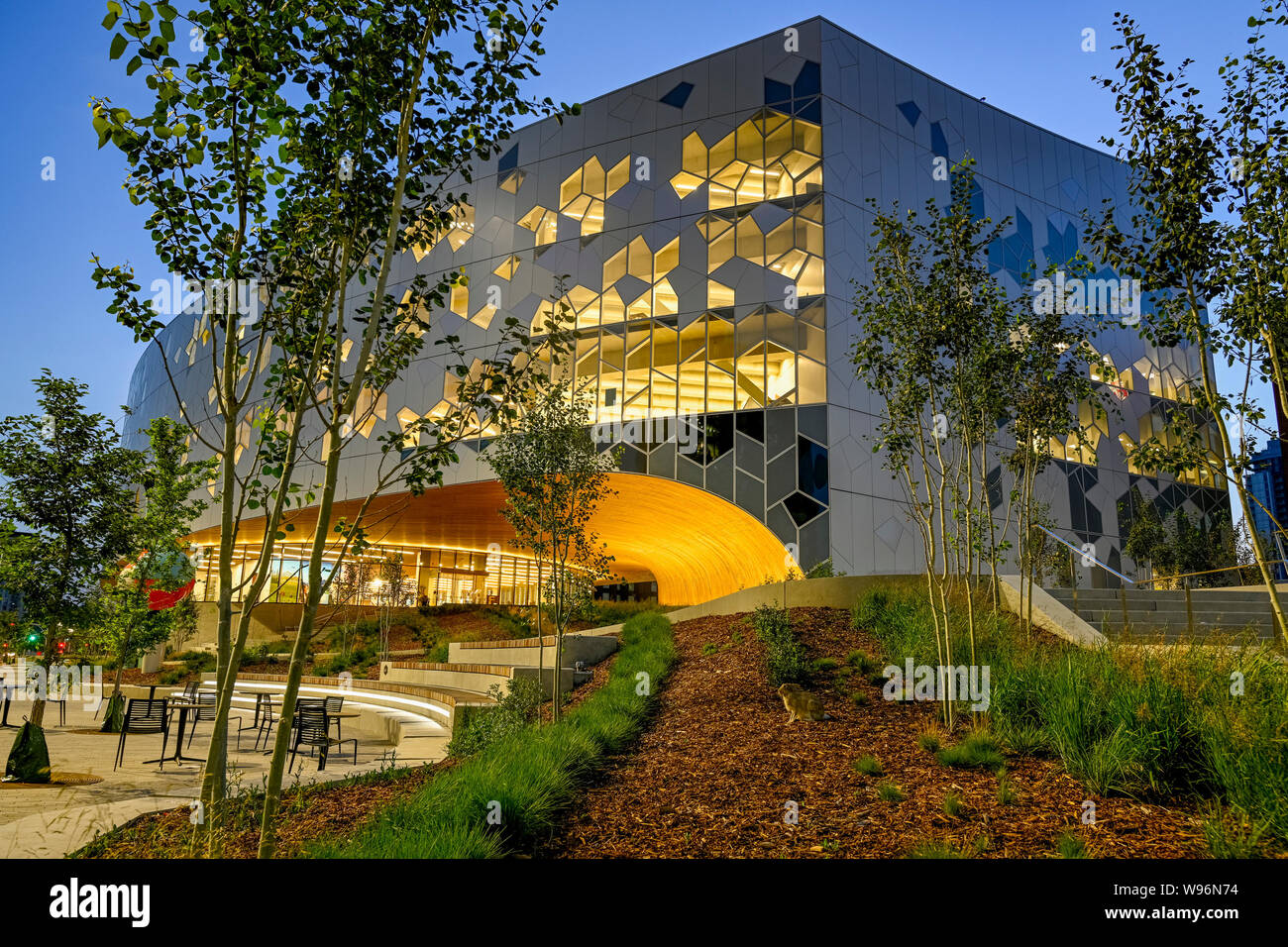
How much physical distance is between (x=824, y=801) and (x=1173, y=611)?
9.32 meters

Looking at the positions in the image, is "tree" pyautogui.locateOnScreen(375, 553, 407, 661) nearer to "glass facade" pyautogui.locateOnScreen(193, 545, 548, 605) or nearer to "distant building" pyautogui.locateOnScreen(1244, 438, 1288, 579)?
"glass facade" pyautogui.locateOnScreen(193, 545, 548, 605)

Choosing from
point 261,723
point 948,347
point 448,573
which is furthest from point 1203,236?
point 448,573

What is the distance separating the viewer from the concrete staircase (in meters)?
10.4

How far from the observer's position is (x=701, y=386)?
22.4m

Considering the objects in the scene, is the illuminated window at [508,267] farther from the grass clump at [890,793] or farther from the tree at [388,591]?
the grass clump at [890,793]

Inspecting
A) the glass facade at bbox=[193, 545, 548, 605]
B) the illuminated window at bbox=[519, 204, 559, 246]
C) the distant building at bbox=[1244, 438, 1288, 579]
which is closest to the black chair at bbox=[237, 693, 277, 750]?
the distant building at bbox=[1244, 438, 1288, 579]

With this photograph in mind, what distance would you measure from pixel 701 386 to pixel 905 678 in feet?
45.4

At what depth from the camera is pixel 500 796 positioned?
537cm

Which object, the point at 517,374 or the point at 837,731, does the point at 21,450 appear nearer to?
the point at 517,374

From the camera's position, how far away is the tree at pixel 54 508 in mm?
9438

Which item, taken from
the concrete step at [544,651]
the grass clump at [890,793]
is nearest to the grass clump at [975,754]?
the grass clump at [890,793]

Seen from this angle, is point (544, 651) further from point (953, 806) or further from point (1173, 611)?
point (1173, 611)

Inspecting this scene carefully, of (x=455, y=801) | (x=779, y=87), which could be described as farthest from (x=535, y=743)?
(x=779, y=87)

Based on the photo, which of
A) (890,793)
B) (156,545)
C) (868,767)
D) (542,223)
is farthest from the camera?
(542,223)
